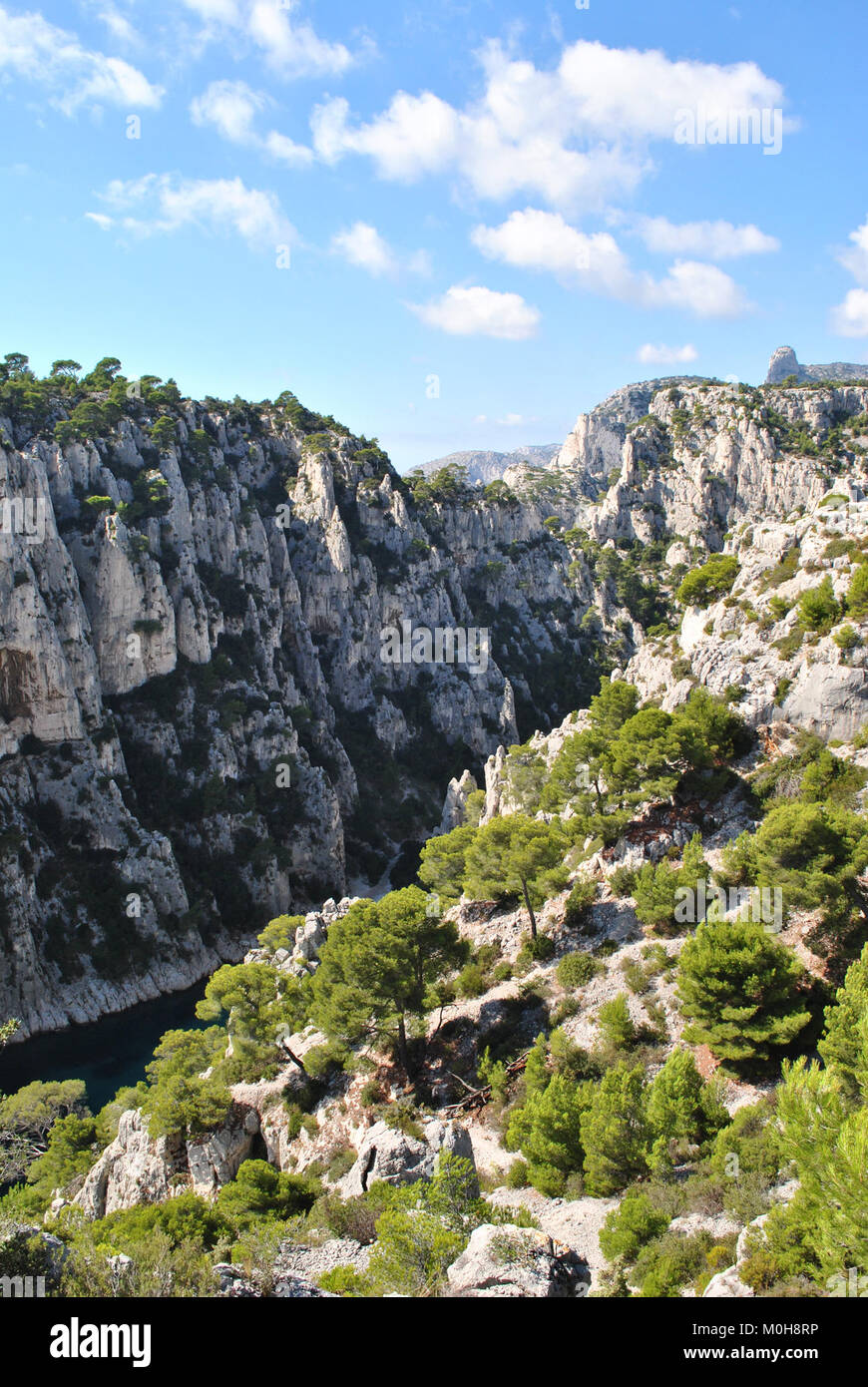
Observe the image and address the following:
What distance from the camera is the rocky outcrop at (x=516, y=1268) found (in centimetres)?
1190

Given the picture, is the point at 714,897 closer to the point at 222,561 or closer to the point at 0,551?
the point at 0,551

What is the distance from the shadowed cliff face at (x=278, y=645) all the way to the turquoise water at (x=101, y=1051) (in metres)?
1.63

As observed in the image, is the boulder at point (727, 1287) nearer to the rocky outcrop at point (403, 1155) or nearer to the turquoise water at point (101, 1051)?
the rocky outcrop at point (403, 1155)

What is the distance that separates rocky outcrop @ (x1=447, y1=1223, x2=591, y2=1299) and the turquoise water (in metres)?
34.7

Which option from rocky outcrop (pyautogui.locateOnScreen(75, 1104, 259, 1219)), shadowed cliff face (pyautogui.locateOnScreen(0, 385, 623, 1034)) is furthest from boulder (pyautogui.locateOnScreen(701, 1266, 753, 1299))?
shadowed cliff face (pyautogui.locateOnScreen(0, 385, 623, 1034))

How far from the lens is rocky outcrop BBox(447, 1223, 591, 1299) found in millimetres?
11898

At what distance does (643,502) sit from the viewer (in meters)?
133

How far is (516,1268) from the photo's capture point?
40.5 ft

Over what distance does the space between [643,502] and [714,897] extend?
118m

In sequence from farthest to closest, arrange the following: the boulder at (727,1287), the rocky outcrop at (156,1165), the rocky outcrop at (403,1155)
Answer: the rocky outcrop at (156,1165) → the rocky outcrop at (403,1155) → the boulder at (727,1287)

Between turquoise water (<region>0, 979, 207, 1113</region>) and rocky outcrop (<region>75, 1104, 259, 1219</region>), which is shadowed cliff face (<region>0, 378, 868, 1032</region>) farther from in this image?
rocky outcrop (<region>75, 1104, 259, 1219</region>)

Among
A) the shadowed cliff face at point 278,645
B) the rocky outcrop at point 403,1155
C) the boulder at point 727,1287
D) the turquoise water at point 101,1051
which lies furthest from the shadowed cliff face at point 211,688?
the boulder at point 727,1287

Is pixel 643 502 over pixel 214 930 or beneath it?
over
